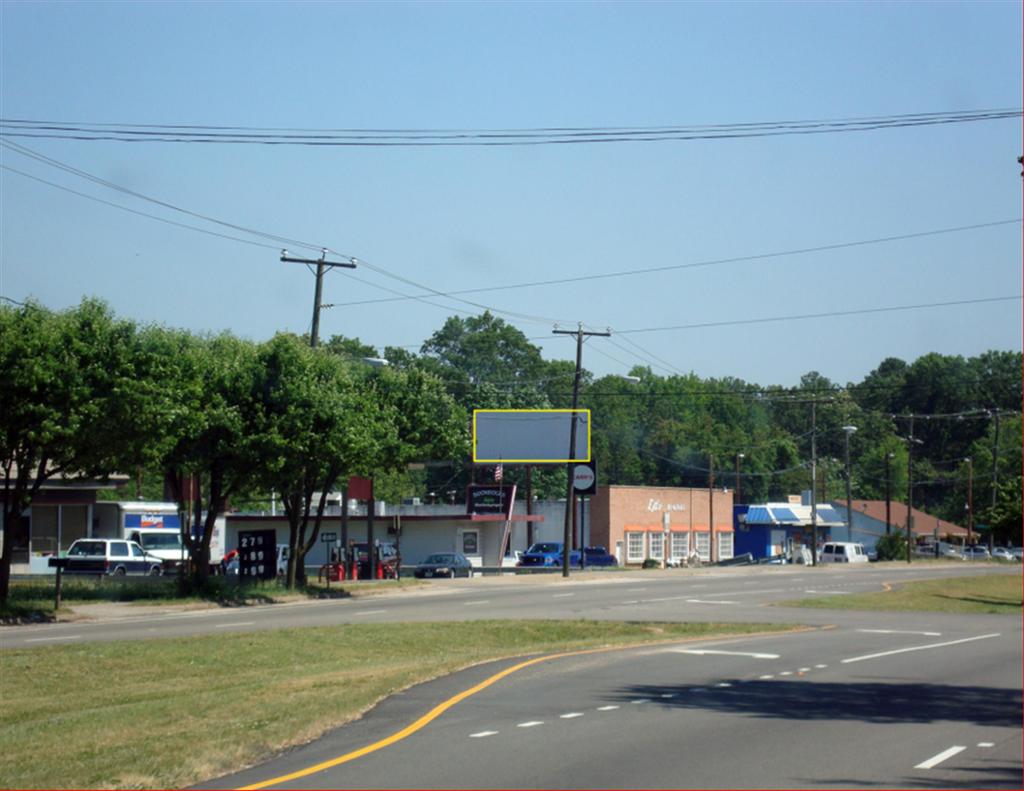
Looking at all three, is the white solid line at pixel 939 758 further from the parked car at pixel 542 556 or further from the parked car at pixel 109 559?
the parked car at pixel 542 556

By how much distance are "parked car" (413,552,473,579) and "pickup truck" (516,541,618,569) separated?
11351mm

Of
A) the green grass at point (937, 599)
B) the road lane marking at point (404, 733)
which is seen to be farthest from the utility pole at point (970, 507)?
the road lane marking at point (404, 733)

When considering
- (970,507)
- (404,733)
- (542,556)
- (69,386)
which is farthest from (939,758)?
(970,507)

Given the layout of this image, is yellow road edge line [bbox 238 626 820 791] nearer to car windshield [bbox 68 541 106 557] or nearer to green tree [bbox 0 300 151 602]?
green tree [bbox 0 300 151 602]

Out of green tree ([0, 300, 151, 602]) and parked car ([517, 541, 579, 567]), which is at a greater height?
green tree ([0, 300, 151, 602])

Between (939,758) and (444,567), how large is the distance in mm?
47379

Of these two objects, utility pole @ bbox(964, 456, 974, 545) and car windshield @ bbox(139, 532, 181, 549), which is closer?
car windshield @ bbox(139, 532, 181, 549)

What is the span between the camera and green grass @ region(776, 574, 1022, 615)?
124 feet

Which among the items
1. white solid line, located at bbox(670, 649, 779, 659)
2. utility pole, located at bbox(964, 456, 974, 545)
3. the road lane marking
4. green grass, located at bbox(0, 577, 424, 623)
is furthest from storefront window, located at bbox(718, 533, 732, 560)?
the road lane marking

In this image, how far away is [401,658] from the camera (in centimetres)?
2266

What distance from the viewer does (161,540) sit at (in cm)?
5850

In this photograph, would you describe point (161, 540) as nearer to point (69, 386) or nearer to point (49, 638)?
point (69, 386)

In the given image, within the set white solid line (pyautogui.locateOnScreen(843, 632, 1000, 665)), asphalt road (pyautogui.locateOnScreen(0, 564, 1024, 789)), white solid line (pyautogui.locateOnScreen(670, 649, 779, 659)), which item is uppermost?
asphalt road (pyautogui.locateOnScreen(0, 564, 1024, 789))

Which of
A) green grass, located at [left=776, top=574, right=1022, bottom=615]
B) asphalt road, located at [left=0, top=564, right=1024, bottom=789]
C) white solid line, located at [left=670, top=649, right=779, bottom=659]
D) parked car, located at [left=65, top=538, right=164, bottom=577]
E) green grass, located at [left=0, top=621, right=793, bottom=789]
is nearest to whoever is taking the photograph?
asphalt road, located at [left=0, top=564, right=1024, bottom=789]
